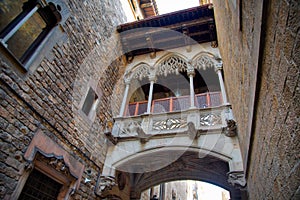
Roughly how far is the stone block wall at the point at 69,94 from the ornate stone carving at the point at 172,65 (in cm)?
156

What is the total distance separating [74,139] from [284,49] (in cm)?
437

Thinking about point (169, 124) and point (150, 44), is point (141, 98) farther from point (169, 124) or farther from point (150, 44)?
point (169, 124)

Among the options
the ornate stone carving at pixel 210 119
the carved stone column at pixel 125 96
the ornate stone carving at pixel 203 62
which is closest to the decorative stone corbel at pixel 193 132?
the ornate stone carving at pixel 210 119

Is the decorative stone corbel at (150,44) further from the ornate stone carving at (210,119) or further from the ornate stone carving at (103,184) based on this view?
the ornate stone carving at (103,184)

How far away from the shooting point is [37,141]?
3.65m

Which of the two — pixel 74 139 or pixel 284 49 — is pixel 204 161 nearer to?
pixel 74 139

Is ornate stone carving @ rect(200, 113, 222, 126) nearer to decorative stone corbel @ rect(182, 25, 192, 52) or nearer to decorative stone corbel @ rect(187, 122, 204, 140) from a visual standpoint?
decorative stone corbel @ rect(187, 122, 204, 140)

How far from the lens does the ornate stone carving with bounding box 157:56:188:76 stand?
7355 millimetres

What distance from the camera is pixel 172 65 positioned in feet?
24.8

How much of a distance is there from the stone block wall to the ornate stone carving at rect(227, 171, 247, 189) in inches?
129

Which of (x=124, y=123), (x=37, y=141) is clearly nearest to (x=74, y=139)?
(x=37, y=141)

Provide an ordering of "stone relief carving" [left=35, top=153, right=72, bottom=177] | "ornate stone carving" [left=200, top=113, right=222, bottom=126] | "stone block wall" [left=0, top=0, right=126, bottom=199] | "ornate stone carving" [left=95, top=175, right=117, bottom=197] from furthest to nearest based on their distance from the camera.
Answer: "ornate stone carving" [left=200, top=113, right=222, bottom=126] → "ornate stone carving" [left=95, top=175, right=117, bottom=197] → "stone relief carving" [left=35, top=153, right=72, bottom=177] → "stone block wall" [left=0, top=0, right=126, bottom=199]

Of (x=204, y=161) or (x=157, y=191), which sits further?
(x=157, y=191)

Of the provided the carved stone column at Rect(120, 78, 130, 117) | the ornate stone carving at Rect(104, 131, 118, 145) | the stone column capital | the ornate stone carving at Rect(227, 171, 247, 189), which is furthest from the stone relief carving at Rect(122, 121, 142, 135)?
the stone column capital
